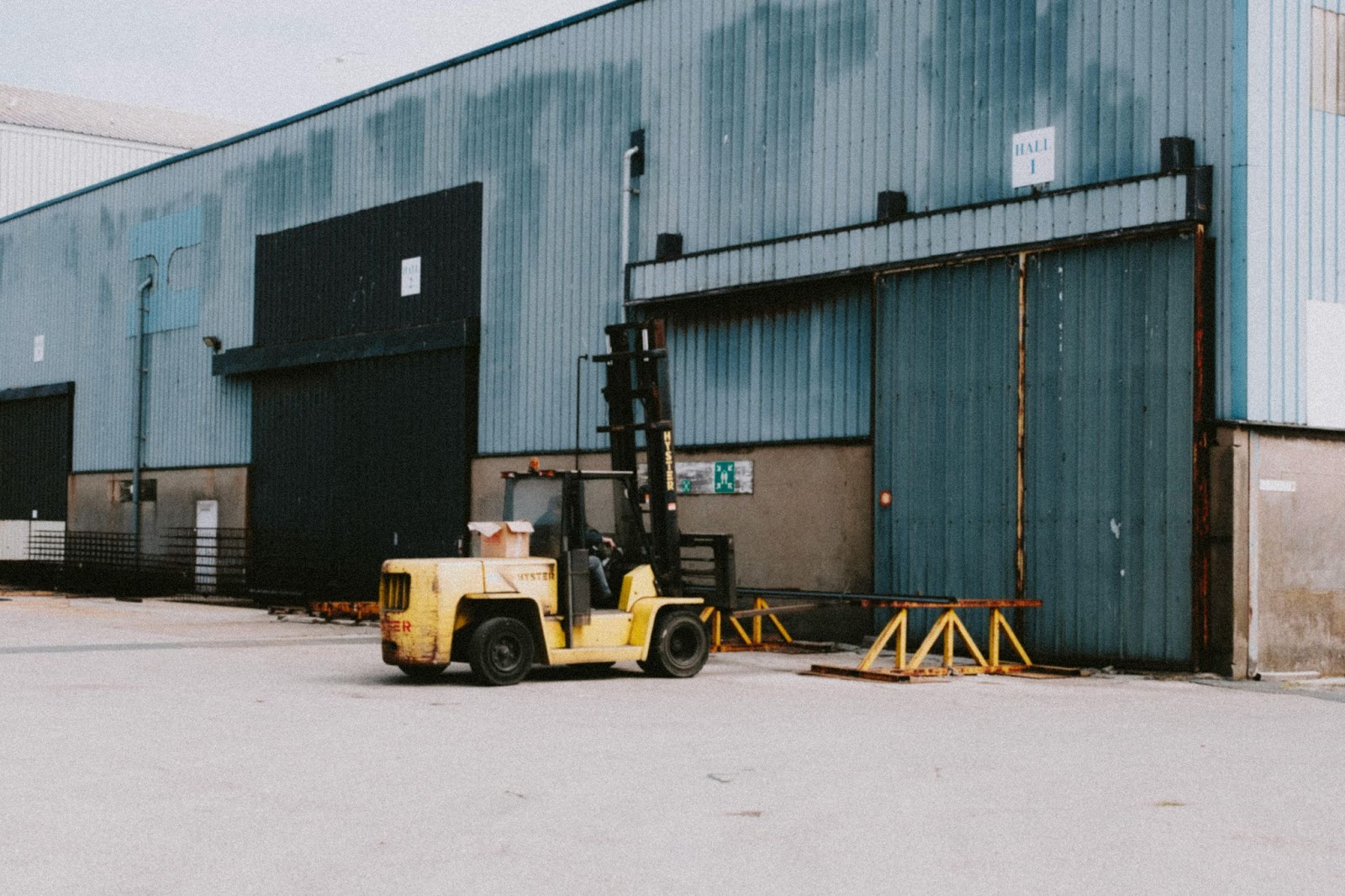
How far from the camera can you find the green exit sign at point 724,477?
21.7 m

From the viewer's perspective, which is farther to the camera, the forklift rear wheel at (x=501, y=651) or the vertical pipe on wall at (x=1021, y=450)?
the vertical pipe on wall at (x=1021, y=450)

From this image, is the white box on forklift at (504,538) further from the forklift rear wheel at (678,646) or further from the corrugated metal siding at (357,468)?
the corrugated metal siding at (357,468)

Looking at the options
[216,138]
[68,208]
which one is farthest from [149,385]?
[216,138]

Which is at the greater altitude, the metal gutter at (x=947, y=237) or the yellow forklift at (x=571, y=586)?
the metal gutter at (x=947, y=237)

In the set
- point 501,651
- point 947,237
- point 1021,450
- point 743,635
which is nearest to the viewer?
point 501,651

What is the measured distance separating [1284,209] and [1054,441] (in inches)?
137

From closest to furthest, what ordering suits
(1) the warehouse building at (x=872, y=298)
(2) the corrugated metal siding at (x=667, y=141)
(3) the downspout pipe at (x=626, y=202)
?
(1) the warehouse building at (x=872, y=298)
(2) the corrugated metal siding at (x=667, y=141)
(3) the downspout pipe at (x=626, y=202)

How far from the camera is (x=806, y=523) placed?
20.7 metres

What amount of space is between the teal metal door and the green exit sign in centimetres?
271

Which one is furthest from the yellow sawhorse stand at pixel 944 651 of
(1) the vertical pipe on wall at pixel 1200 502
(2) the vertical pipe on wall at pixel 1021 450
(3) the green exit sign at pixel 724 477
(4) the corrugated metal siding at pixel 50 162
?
(4) the corrugated metal siding at pixel 50 162

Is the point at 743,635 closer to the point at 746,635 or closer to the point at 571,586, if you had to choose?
the point at 746,635

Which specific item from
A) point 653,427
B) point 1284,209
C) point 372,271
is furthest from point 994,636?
point 372,271

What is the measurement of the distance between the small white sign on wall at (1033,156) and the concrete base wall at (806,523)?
156 inches

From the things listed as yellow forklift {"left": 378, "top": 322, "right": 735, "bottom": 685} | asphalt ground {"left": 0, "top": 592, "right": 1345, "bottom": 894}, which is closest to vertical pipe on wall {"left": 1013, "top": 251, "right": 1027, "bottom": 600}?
asphalt ground {"left": 0, "top": 592, "right": 1345, "bottom": 894}
